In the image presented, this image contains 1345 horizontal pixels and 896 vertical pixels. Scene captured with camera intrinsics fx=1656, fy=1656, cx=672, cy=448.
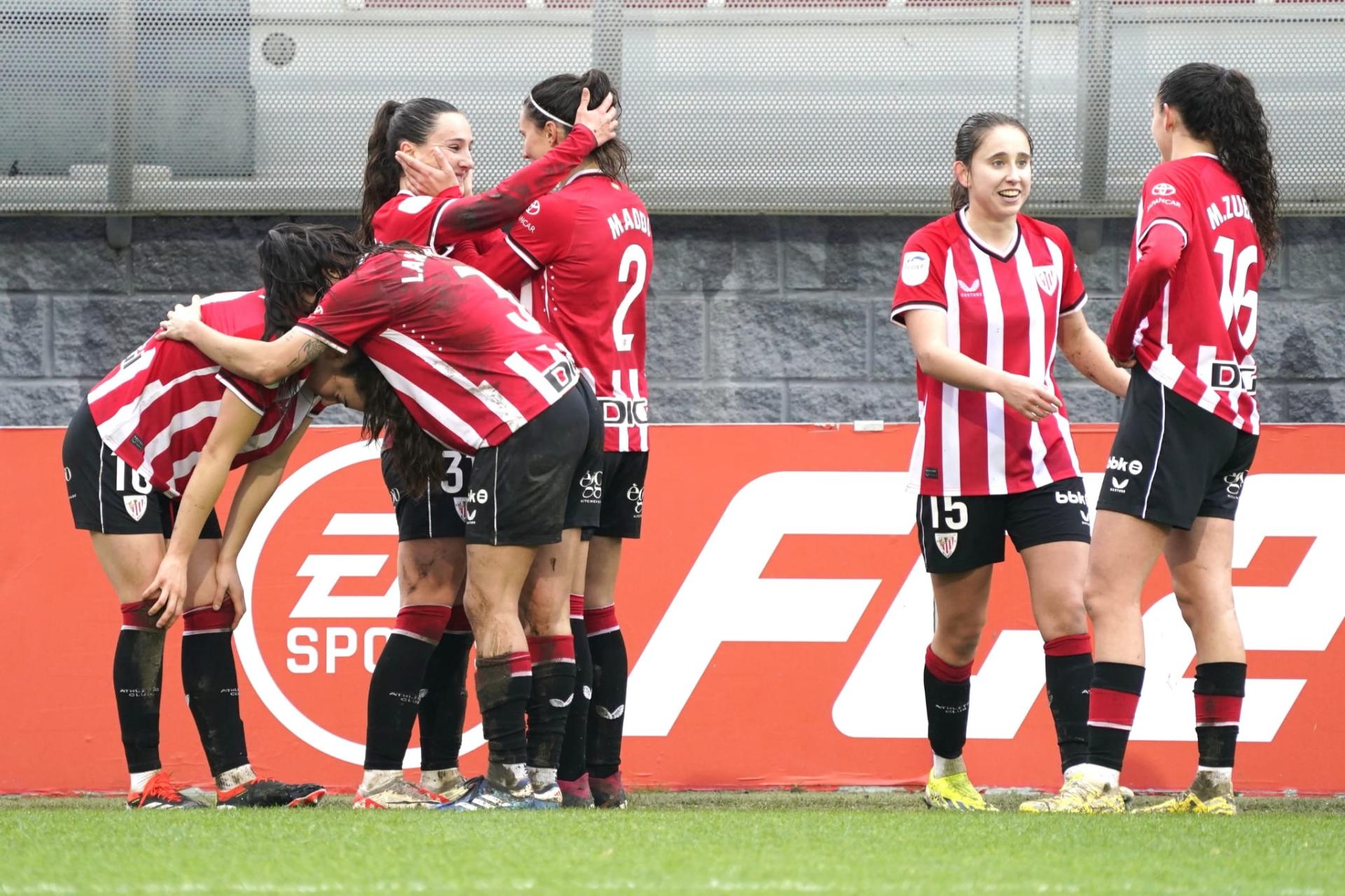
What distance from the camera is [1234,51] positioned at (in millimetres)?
6617

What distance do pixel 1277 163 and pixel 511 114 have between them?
10.0 ft

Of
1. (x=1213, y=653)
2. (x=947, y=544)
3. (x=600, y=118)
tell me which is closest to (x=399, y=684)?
(x=947, y=544)

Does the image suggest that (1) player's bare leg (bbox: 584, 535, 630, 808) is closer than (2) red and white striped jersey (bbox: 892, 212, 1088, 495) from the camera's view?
No

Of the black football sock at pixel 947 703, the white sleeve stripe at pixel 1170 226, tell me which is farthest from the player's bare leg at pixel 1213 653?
the white sleeve stripe at pixel 1170 226

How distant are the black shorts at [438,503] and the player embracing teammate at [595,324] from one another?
0.38 m

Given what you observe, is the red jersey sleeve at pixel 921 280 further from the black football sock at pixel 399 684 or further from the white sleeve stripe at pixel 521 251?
the black football sock at pixel 399 684

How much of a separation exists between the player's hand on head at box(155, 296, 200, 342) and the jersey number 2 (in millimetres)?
1150

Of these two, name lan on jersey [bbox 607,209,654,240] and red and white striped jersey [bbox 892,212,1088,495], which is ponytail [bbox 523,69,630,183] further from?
red and white striped jersey [bbox 892,212,1088,495]

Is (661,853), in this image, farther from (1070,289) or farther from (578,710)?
(1070,289)

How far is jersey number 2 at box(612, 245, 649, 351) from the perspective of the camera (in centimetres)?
471

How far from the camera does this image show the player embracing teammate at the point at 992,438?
14.8ft

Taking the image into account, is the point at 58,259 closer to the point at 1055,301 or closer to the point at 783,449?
the point at 783,449

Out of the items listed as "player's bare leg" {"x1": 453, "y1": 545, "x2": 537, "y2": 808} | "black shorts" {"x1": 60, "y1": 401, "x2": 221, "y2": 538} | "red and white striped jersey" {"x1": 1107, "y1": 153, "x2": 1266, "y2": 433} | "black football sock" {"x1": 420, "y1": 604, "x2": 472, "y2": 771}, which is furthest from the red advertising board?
"player's bare leg" {"x1": 453, "y1": 545, "x2": 537, "y2": 808}

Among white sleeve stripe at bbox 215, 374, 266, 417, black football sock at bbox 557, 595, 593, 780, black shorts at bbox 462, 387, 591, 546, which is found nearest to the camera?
black shorts at bbox 462, 387, 591, 546
